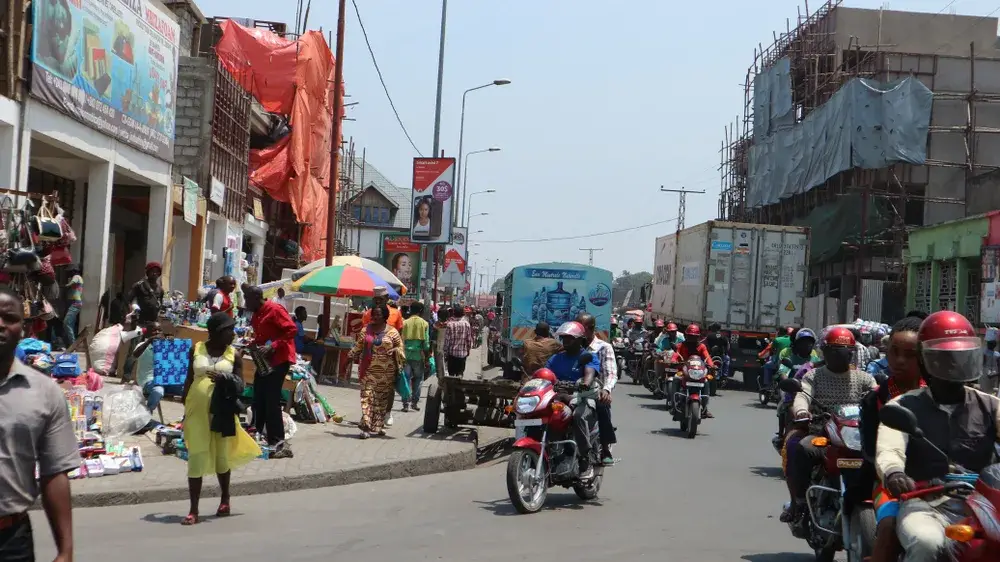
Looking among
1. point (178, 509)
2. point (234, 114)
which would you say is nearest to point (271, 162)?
point (234, 114)

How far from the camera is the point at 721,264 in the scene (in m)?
29.7

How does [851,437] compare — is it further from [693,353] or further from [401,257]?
[401,257]

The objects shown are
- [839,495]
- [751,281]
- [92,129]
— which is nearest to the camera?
[839,495]

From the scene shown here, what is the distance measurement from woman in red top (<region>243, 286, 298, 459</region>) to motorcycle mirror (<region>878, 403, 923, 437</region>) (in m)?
7.51

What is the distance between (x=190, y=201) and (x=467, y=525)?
17.2 m

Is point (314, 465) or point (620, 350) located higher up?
point (620, 350)

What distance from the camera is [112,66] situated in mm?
18547

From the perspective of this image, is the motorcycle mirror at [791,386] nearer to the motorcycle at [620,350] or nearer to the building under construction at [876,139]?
the motorcycle at [620,350]

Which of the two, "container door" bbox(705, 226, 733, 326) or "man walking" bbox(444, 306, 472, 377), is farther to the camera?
"container door" bbox(705, 226, 733, 326)

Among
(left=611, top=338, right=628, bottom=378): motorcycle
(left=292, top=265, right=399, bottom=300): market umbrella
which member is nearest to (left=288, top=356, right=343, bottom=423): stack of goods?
(left=292, top=265, right=399, bottom=300): market umbrella

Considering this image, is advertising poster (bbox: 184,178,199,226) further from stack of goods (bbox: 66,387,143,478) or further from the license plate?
the license plate

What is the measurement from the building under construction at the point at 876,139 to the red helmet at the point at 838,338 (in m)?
29.2

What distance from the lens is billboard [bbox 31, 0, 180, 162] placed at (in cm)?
1606

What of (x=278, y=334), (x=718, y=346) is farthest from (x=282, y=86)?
(x=278, y=334)
